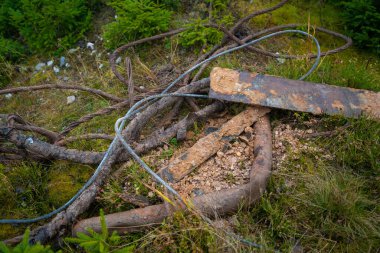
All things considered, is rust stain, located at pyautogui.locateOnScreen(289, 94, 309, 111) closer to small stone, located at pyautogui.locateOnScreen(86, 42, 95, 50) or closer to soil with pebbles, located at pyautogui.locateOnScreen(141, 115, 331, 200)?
soil with pebbles, located at pyautogui.locateOnScreen(141, 115, 331, 200)

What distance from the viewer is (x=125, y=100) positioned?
302cm

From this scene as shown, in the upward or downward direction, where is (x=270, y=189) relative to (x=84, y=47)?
downward

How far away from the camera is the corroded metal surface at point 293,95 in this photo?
250 centimetres

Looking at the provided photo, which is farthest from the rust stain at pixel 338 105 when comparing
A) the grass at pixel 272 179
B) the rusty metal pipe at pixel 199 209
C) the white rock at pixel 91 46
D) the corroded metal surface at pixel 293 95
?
the white rock at pixel 91 46

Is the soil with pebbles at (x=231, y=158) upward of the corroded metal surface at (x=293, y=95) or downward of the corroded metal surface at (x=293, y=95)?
downward

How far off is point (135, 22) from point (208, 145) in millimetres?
1923

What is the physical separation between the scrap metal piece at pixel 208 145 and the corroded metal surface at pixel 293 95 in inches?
5.0

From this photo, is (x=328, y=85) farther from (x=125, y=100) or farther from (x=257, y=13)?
(x=125, y=100)

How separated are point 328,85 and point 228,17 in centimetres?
150

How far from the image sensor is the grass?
1.98m

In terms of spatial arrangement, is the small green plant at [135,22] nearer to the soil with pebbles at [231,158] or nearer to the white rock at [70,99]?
the white rock at [70,99]

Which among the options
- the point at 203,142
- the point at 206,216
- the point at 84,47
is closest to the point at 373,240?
the point at 206,216

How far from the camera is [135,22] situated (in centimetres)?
349

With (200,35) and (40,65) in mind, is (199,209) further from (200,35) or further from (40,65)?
(40,65)
